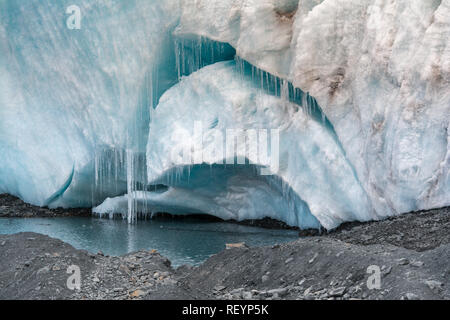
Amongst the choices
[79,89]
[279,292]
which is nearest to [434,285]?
[279,292]

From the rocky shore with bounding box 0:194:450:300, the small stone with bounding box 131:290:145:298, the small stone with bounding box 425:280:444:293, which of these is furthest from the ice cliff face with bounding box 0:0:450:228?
the small stone with bounding box 131:290:145:298

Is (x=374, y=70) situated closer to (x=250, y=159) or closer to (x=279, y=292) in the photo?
(x=250, y=159)

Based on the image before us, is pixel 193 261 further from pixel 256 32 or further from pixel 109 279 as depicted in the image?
pixel 256 32

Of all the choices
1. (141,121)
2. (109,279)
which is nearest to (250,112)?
(141,121)

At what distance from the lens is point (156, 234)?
48.8 ft

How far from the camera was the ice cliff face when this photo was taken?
34.7 ft

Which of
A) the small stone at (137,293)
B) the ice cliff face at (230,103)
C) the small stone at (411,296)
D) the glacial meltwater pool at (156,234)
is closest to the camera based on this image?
the small stone at (411,296)

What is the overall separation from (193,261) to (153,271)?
238cm

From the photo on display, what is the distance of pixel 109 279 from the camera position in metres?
7.61

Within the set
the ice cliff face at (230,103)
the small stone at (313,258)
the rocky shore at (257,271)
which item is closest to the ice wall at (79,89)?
the ice cliff face at (230,103)

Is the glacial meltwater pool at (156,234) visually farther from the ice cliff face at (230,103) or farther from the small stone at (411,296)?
the small stone at (411,296)

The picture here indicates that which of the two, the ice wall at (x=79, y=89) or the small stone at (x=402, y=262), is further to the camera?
the ice wall at (x=79, y=89)

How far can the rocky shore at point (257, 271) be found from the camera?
620cm

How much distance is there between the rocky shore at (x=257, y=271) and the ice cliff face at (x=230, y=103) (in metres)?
2.22
